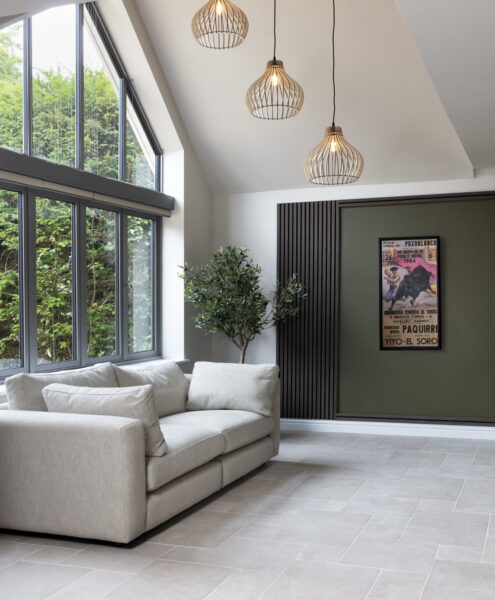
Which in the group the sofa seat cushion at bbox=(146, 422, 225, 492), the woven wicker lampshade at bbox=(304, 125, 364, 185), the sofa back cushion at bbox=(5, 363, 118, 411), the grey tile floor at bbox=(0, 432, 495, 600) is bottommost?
the grey tile floor at bbox=(0, 432, 495, 600)

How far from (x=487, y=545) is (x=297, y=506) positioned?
122 cm

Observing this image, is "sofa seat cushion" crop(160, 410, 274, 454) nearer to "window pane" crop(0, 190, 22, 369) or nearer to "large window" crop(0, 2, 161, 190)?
"window pane" crop(0, 190, 22, 369)

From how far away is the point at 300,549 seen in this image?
3.60 m

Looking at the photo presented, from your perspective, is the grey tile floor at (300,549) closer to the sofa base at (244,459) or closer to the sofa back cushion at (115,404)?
the sofa base at (244,459)

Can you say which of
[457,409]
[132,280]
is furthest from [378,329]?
[132,280]

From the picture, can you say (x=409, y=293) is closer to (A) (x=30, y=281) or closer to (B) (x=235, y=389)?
(B) (x=235, y=389)

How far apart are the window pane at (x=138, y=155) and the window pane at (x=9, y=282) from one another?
1638mm

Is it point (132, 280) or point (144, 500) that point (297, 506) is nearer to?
point (144, 500)

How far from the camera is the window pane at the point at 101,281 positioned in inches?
231

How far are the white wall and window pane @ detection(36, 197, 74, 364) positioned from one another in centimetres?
235

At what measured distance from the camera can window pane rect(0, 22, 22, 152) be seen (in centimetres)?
492

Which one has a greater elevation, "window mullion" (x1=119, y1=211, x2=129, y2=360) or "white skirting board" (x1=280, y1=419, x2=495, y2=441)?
"window mullion" (x1=119, y1=211, x2=129, y2=360)

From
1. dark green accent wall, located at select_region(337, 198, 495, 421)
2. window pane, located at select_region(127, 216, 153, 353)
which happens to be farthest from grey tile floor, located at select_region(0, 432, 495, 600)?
window pane, located at select_region(127, 216, 153, 353)

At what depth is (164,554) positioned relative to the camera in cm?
352
